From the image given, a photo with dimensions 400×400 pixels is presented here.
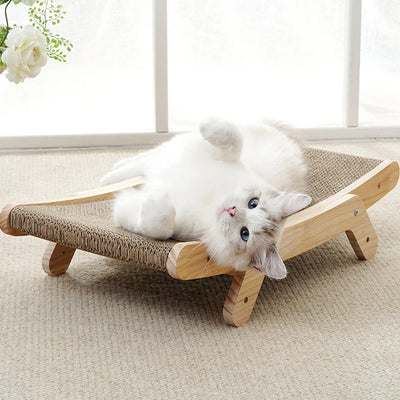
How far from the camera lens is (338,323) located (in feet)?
6.12

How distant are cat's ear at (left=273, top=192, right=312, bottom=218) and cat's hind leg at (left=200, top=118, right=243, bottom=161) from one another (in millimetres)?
296

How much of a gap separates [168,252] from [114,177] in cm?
81

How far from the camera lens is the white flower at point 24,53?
1.01m

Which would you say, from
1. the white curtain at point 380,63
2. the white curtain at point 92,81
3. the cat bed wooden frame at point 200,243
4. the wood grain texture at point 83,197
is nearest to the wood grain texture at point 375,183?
the cat bed wooden frame at point 200,243

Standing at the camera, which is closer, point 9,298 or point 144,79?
point 9,298

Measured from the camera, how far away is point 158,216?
168cm

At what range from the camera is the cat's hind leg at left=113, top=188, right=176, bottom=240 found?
1670 mm

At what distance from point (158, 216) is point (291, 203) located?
1.06 ft

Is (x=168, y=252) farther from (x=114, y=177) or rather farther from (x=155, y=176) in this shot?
(x=114, y=177)

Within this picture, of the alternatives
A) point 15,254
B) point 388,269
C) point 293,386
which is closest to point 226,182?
point 293,386

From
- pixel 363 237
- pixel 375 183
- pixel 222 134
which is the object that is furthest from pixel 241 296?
pixel 375 183

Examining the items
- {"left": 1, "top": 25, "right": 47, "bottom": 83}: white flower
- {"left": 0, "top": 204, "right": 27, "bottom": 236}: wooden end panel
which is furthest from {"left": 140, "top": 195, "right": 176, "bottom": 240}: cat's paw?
{"left": 1, "top": 25, "right": 47, "bottom": 83}: white flower

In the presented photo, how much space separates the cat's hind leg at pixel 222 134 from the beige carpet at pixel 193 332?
1.46 ft

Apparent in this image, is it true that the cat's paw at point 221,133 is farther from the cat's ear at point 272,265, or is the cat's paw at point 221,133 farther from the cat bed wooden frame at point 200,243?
the cat's ear at point 272,265
